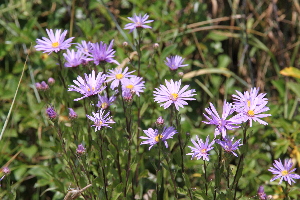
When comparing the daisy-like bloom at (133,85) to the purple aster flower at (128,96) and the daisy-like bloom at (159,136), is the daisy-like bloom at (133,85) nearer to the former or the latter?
the purple aster flower at (128,96)

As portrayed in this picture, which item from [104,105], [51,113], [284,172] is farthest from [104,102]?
[284,172]

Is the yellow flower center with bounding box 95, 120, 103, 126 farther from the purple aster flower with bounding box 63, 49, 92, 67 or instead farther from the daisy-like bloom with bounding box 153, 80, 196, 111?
the purple aster flower with bounding box 63, 49, 92, 67

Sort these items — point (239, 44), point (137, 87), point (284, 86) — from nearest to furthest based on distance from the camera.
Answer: point (137, 87) < point (284, 86) < point (239, 44)

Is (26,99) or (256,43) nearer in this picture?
(26,99)

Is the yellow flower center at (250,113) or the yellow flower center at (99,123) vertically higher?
the yellow flower center at (250,113)

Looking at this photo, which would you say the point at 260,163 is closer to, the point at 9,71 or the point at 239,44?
the point at 239,44

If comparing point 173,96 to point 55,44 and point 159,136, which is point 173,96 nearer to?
point 159,136

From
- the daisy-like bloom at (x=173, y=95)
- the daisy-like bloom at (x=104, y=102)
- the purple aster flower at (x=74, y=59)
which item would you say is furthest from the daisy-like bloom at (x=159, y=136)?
the purple aster flower at (x=74, y=59)

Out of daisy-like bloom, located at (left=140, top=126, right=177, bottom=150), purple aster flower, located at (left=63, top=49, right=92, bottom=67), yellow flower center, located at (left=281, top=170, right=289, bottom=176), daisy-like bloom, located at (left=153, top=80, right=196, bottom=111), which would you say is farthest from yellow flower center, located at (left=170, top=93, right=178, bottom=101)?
yellow flower center, located at (left=281, top=170, right=289, bottom=176)

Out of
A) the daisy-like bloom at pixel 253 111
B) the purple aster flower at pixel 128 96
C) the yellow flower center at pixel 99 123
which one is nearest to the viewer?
the daisy-like bloom at pixel 253 111

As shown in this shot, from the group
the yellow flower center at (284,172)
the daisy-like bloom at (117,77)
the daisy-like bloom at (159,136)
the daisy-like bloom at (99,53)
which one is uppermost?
the daisy-like bloom at (99,53)

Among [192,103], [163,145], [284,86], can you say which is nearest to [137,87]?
[163,145]
